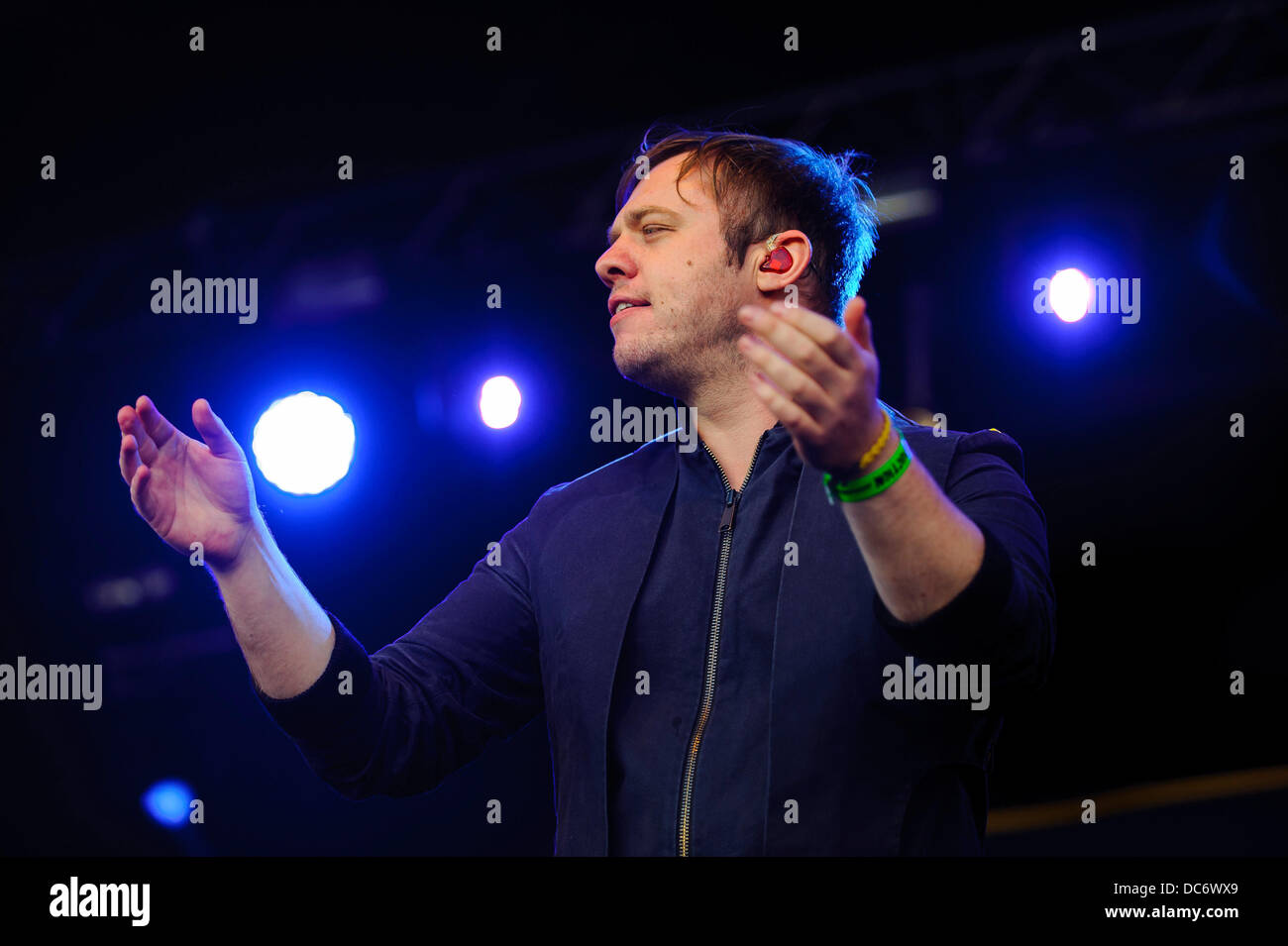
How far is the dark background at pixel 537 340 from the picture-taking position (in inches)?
159

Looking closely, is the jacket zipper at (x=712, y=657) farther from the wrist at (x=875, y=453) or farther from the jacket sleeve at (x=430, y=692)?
the wrist at (x=875, y=453)

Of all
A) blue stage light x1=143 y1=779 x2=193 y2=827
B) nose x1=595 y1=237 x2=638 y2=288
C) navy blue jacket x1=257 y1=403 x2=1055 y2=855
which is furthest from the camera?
blue stage light x1=143 y1=779 x2=193 y2=827

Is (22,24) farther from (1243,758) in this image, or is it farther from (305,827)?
(1243,758)

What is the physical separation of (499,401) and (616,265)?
2.07 m

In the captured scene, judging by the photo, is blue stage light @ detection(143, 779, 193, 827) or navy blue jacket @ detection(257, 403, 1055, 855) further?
blue stage light @ detection(143, 779, 193, 827)

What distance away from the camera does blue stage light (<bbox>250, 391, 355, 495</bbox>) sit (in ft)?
13.0

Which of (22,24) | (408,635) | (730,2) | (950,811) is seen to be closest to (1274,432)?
(730,2)

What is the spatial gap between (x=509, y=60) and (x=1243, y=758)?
4206mm

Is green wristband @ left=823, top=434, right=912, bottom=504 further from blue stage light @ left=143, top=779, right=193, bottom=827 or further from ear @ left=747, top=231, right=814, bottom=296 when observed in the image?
blue stage light @ left=143, top=779, right=193, bottom=827

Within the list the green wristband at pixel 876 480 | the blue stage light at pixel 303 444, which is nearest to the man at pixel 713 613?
the green wristband at pixel 876 480

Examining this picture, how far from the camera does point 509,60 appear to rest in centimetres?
418

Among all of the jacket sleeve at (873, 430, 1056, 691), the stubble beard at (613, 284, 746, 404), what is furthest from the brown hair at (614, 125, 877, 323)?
the jacket sleeve at (873, 430, 1056, 691)

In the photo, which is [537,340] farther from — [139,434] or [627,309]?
[139,434]

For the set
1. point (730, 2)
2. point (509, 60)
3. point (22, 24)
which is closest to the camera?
point (730, 2)
